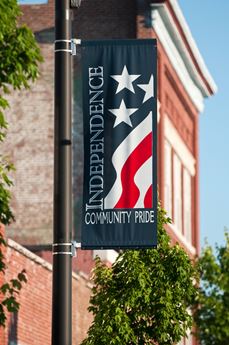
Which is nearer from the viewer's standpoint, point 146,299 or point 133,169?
point 133,169

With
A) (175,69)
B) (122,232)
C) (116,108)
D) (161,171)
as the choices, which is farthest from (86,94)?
(175,69)

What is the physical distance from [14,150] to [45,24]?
5.19m

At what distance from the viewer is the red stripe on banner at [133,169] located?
45.5ft

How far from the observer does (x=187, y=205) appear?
200 feet

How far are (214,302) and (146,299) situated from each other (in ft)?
71.4

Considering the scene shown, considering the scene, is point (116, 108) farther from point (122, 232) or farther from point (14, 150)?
point (14, 150)

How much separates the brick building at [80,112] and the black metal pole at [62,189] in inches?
1153

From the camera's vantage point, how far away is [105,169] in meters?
13.9

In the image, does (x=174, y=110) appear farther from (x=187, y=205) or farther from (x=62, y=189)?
(x=62, y=189)

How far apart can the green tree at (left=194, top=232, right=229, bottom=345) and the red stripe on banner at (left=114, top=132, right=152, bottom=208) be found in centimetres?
3371

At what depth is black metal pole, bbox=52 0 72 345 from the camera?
13242mm

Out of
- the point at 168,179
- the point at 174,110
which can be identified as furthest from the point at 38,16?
the point at 174,110

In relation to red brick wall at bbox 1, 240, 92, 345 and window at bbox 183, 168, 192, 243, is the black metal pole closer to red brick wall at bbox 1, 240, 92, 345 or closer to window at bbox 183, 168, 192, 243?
red brick wall at bbox 1, 240, 92, 345

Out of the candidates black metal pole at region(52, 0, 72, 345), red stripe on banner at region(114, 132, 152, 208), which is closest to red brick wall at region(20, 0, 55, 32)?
black metal pole at region(52, 0, 72, 345)
